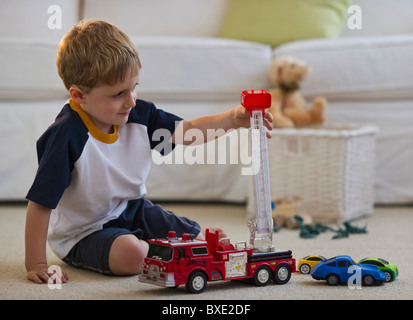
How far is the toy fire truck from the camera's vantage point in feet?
3.17

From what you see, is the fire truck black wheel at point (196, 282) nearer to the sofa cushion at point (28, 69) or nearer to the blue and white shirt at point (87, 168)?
the blue and white shirt at point (87, 168)

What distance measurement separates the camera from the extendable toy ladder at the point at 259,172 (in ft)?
3.31

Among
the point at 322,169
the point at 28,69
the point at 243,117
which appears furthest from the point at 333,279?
the point at 28,69

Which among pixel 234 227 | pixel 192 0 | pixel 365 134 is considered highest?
pixel 192 0

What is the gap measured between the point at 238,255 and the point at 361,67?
108 centimetres

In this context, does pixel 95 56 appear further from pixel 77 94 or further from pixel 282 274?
pixel 282 274

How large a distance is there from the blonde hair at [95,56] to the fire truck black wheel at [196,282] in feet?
1.13

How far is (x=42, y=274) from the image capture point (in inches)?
42.6

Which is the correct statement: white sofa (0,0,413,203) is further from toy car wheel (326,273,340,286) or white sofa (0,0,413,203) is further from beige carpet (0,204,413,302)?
toy car wheel (326,273,340,286)

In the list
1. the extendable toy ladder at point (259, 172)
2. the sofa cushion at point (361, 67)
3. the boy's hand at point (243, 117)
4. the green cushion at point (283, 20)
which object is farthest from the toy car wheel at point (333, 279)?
the green cushion at point (283, 20)

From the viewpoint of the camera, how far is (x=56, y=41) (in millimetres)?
1940

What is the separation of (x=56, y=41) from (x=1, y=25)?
0.95ft
